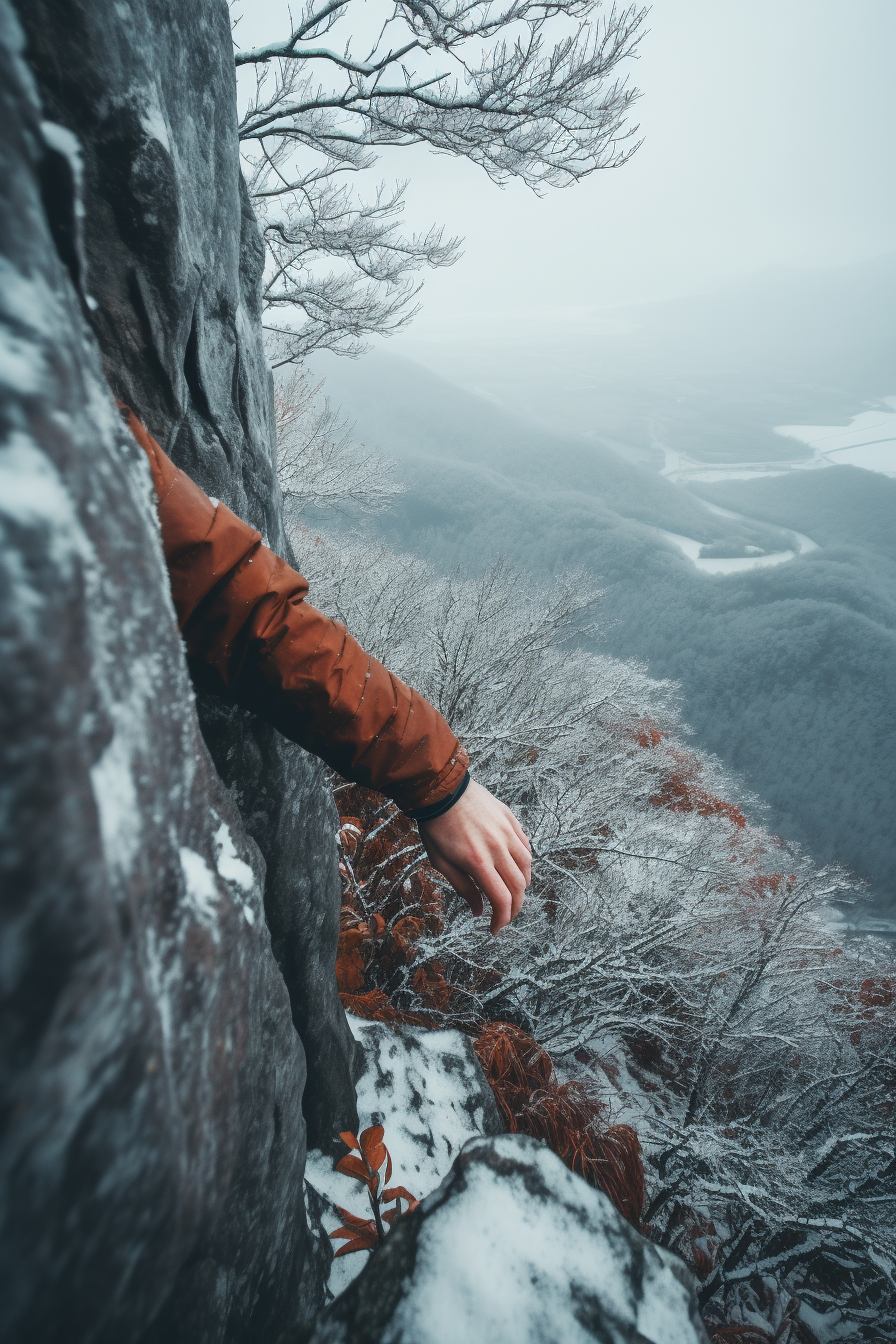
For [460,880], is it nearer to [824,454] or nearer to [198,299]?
[198,299]

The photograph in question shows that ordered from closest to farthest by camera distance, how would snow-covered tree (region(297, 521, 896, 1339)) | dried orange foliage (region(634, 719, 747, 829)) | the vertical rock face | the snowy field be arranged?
the vertical rock face < snow-covered tree (region(297, 521, 896, 1339)) < dried orange foliage (region(634, 719, 747, 829)) < the snowy field

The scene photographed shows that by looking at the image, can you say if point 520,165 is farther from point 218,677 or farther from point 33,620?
point 33,620

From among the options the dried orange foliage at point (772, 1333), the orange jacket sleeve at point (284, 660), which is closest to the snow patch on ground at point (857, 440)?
the dried orange foliage at point (772, 1333)

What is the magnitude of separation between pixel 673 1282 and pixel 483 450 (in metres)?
58.6

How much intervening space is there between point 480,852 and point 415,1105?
1638mm

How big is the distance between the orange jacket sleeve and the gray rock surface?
1.13ft

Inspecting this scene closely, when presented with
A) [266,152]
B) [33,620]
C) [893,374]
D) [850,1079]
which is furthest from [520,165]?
[893,374]

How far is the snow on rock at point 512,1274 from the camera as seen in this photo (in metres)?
0.79

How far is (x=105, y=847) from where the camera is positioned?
44cm

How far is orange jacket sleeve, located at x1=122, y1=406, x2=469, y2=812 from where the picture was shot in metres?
0.92

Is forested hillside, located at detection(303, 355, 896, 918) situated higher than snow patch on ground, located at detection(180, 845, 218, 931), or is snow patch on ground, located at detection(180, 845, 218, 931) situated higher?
snow patch on ground, located at detection(180, 845, 218, 931)

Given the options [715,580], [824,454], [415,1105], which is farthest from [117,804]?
[824,454]

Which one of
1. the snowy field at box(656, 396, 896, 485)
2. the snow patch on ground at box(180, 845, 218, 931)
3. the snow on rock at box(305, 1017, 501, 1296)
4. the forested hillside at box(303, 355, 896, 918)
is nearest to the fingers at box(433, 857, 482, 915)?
the snow patch on ground at box(180, 845, 218, 931)

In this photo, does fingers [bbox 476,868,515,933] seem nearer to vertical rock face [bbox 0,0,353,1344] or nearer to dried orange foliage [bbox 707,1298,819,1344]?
vertical rock face [bbox 0,0,353,1344]
